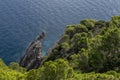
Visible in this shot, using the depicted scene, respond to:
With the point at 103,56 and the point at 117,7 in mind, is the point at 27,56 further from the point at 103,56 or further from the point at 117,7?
the point at 117,7

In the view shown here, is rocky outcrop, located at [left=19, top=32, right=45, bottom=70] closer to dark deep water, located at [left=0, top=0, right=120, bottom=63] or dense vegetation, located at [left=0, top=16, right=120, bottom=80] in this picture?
dense vegetation, located at [left=0, top=16, right=120, bottom=80]

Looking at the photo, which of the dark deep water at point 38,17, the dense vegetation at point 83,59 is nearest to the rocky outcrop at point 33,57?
the dense vegetation at point 83,59

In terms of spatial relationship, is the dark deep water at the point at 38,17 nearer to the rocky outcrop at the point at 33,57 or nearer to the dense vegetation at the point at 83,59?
the rocky outcrop at the point at 33,57

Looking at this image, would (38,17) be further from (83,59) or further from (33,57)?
(83,59)

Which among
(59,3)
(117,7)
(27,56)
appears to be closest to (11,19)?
(59,3)

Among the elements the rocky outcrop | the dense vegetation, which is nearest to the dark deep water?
the rocky outcrop
